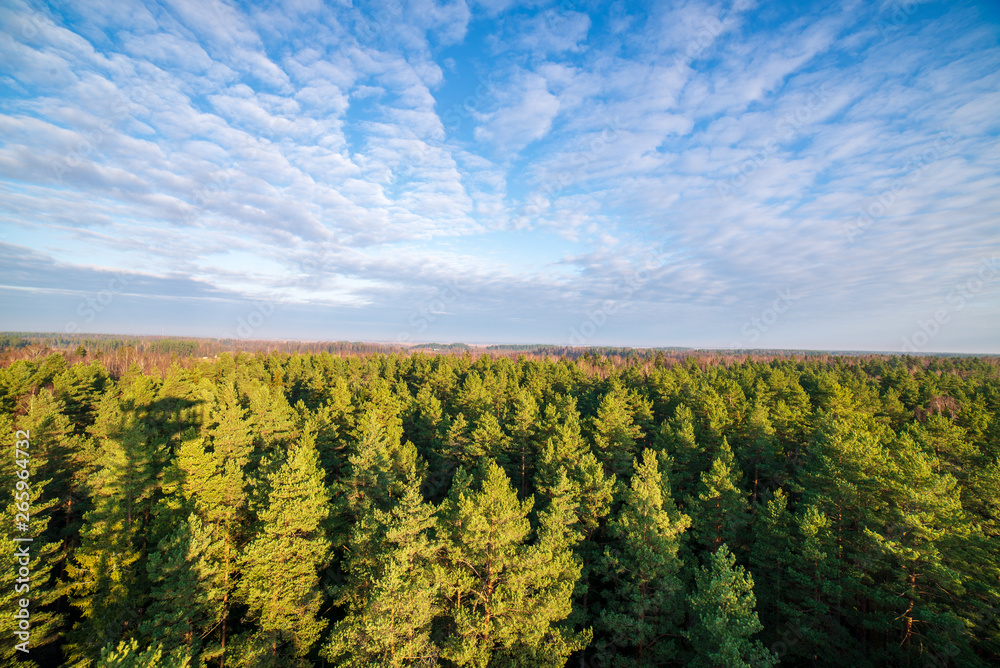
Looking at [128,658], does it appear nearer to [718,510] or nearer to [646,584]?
[646,584]

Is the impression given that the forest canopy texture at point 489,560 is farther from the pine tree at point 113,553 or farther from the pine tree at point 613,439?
the pine tree at point 613,439

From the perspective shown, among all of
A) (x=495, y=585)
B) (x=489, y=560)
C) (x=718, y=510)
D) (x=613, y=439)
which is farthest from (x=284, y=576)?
(x=718, y=510)

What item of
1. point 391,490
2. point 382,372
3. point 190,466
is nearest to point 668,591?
point 391,490

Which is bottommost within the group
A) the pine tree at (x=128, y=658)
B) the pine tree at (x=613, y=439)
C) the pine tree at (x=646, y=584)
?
the pine tree at (x=646, y=584)

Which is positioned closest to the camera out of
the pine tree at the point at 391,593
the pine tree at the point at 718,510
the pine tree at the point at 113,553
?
the pine tree at the point at 391,593

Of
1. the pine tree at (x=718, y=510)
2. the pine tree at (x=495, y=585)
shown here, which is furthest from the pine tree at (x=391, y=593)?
the pine tree at (x=718, y=510)

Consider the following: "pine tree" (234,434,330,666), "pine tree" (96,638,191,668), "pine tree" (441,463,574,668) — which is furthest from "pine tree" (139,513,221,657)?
"pine tree" (441,463,574,668)

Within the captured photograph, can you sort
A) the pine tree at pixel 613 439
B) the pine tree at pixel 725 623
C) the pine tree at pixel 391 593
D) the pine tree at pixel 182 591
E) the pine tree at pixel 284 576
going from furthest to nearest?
the pine tree at pixel 613 439 → the pine tree at pixel 284 576 → the pine tree at pixel 182 591 → the pine tree at pixel 391 593 → the pine tree at pixel 725 623

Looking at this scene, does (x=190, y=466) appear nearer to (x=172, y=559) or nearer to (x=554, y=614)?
(x=172, y=559)
